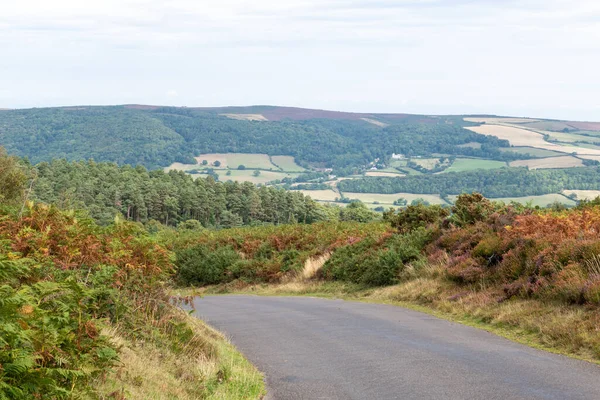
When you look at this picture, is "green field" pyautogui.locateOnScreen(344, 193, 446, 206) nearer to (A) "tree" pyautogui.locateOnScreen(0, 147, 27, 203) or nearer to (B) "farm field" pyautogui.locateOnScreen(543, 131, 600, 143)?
(B) "farm field" pyautogui.locateOnScreen(543, 131, 600, 143)

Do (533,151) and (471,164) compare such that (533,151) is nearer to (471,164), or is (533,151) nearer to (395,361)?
(471,164)

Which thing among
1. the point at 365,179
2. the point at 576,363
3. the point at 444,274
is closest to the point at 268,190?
the point at 365,179

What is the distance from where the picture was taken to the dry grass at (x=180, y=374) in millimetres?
8047

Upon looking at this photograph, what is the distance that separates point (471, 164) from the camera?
493 ft

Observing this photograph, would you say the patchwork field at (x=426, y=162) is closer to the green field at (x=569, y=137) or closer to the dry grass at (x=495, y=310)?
the green field at (x=569, y=137)

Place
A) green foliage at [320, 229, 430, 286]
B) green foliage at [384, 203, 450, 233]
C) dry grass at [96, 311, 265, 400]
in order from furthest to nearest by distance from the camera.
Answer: green foliage at [384, 203, 450, 233]
green foliage at [320, 229, 430, 286]
dry grass at [96, 311, 265, 400]

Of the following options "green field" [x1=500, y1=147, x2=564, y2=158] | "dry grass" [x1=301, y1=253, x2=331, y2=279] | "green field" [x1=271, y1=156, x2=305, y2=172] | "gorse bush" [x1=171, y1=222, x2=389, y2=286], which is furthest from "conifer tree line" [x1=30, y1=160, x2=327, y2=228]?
"green field" [x1=271, y1=156, x2=305, y2=172]

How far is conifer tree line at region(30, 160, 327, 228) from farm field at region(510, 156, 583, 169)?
42.0m

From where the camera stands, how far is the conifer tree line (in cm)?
9469

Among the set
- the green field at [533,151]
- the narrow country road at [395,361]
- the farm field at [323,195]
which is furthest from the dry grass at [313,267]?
the green field at [533,151]

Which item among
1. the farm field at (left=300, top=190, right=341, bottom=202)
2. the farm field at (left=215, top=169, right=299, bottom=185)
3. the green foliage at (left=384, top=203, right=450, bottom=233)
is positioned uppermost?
the green foliage at (left=384, top=203, right=450, bottom=233)

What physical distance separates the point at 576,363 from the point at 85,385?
670 centimetres

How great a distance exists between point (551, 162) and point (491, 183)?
16465 mm

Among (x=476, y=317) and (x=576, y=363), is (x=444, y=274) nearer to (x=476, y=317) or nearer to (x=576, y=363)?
(x=476, y=317)
